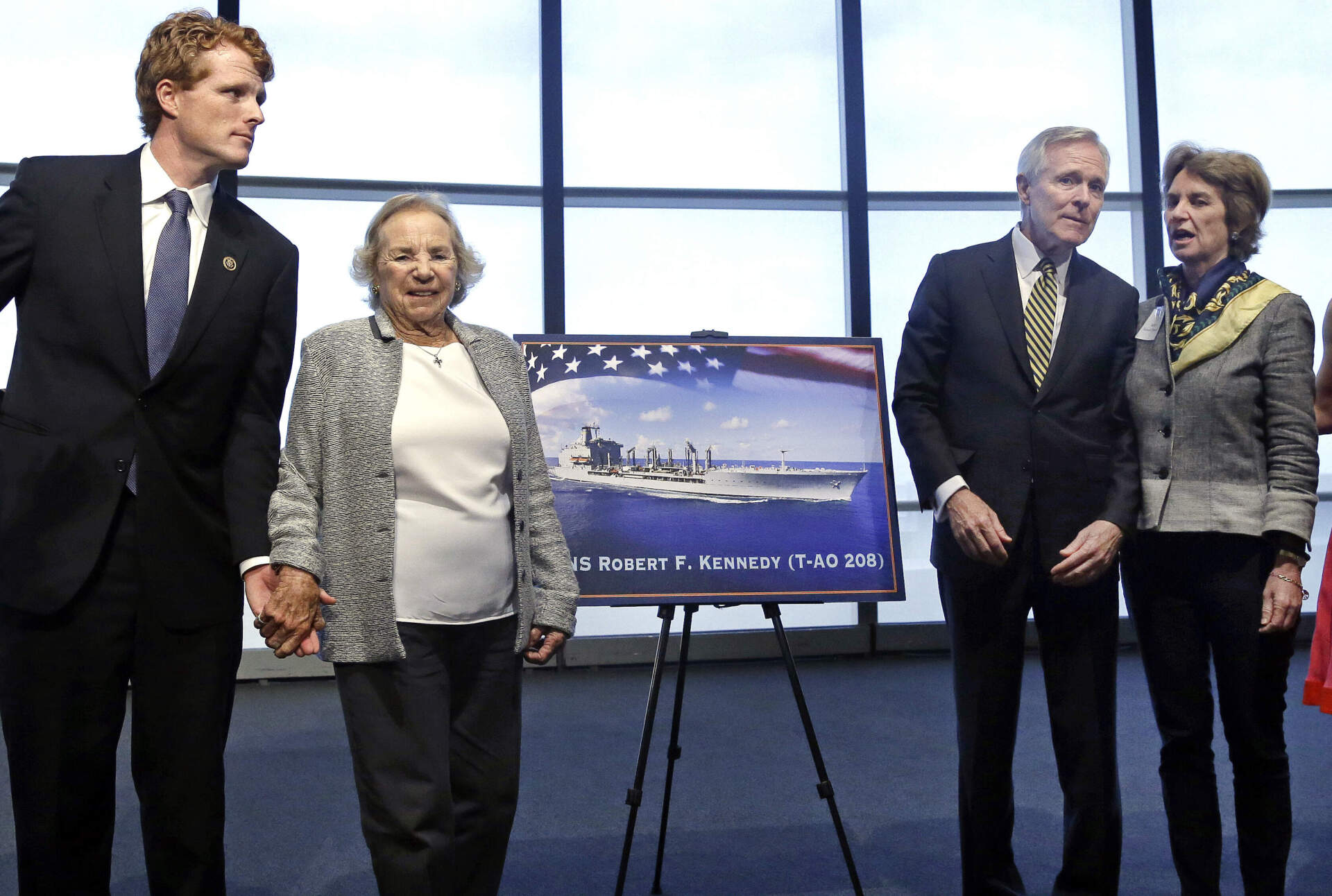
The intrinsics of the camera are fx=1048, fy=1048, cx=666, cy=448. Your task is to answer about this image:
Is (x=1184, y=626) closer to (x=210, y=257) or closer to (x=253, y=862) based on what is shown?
(x=210, y=257)

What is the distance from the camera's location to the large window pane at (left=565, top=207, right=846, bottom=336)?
17.7ft

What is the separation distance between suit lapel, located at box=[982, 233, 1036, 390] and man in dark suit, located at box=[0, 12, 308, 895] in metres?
1.47

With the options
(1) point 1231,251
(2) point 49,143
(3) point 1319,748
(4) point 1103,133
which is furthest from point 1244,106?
(2) point 49,143

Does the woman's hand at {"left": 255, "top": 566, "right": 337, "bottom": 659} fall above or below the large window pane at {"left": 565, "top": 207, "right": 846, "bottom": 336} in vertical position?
below

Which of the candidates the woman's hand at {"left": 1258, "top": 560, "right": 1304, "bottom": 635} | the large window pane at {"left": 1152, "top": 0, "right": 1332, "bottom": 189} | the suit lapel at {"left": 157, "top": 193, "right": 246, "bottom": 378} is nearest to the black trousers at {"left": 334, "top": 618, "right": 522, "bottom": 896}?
the suit lapel at {"left": 157, "top": 193, "right": 246, "bottom": 378}

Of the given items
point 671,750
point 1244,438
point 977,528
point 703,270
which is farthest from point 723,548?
point 703,270

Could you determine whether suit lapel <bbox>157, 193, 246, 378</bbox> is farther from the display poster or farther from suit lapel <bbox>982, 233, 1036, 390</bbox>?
suit lapel <bbox>982, 233, 1036, 390</bbox>

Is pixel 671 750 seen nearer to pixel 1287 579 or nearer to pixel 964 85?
pixel 1287 579

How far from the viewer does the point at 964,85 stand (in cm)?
567

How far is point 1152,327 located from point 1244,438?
0.31m

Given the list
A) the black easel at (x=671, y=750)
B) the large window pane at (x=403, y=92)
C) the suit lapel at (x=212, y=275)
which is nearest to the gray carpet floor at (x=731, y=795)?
the black easel at (x=671, y=750)

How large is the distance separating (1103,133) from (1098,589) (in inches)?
174

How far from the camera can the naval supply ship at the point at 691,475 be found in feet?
9.40

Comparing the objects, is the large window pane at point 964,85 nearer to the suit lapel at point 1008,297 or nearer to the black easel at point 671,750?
the suit lapel at point 1008,297
